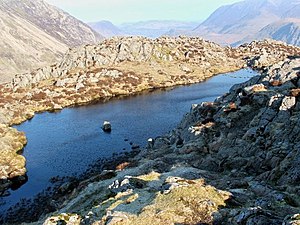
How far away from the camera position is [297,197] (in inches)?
1368

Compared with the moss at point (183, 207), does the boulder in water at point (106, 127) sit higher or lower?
lower

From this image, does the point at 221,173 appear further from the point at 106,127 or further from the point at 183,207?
the point at 106,127

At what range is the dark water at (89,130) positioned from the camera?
83.9 m

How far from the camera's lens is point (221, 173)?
5244 cm

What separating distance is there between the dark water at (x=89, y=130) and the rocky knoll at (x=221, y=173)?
17804mm

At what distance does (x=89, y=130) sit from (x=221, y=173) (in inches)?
2762

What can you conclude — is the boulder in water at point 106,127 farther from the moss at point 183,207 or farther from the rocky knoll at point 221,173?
the moss at point 183,207

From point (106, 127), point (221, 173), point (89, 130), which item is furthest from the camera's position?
point (89, 130)

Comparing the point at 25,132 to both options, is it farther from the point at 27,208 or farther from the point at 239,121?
the point at 239,121

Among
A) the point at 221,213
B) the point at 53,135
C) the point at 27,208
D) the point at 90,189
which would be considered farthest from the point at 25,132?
the point at 221,213

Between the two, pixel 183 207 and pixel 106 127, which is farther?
pixel 106 127

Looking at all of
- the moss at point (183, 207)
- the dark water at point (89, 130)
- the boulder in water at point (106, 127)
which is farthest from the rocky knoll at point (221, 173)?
the boulder in water at point (106, 127)

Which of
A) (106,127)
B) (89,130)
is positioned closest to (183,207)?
(106,127)

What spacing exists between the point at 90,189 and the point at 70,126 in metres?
68.7
